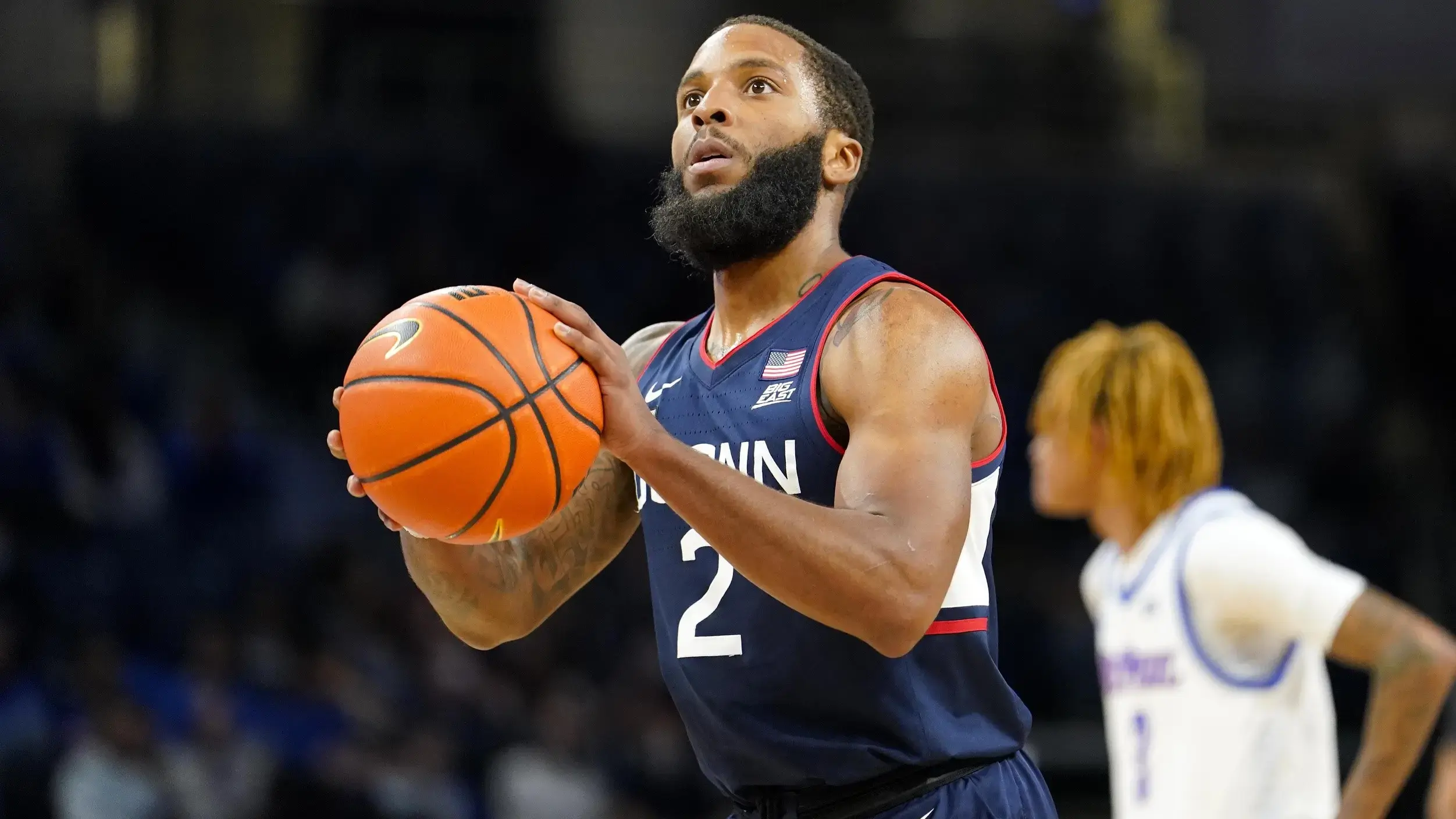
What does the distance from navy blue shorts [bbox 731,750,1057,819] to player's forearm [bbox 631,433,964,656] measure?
1.76 feet

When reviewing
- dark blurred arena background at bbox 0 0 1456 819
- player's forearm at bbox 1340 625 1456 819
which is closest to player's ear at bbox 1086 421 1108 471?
player's forearm at bbox 1340 625 1456 819

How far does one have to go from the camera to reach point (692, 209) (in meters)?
3.06

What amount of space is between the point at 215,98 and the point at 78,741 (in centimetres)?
488

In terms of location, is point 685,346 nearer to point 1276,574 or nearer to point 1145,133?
point 1276,574

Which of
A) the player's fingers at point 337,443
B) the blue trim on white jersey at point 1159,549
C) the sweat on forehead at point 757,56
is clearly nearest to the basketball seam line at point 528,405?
the player's fingers at point 337,443

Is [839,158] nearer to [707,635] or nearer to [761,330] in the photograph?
[761,330]

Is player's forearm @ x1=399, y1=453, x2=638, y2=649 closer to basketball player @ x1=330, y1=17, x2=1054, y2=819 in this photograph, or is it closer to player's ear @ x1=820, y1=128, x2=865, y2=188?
basketball player @ x1=330, y1=17, x2=1054, y2=819

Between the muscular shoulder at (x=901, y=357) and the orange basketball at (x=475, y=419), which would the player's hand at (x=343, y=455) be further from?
the muscular shoulder at (x=901, y=357)

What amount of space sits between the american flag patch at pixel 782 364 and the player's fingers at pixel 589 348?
51 cm

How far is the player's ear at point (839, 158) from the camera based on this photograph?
3.19 m

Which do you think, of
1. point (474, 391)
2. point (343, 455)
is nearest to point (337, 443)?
point (343, 455)

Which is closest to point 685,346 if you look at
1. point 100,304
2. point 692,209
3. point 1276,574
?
point 692,209

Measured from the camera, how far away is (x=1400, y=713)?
395 centimetres

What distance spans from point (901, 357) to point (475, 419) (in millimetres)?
717
